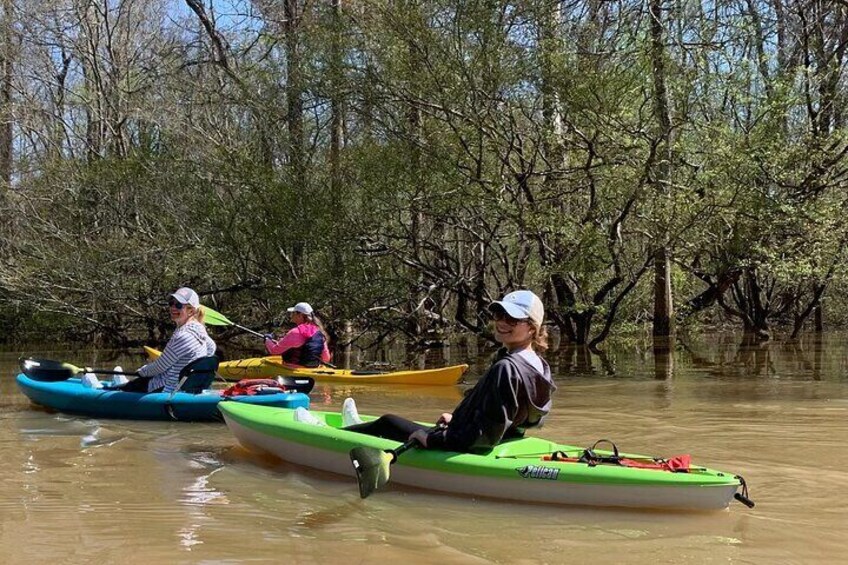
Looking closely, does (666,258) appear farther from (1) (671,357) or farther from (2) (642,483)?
(2) (642,483)

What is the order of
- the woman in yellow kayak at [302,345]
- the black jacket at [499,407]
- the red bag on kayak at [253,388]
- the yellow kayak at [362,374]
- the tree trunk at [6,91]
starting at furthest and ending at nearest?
the tree trunk at [6,91]
the woman in yellow kayak at [302,345]
the yellow kayak at [362,374]
the red bag on kayak at [253,388]
the black jacket at [499,407]

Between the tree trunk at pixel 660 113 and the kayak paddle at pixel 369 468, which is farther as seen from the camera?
the tree trunk at pixel 660 113

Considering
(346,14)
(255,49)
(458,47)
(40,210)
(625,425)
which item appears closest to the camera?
(625,425)

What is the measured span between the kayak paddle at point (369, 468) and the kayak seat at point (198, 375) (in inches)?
116

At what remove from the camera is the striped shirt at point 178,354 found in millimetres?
7164

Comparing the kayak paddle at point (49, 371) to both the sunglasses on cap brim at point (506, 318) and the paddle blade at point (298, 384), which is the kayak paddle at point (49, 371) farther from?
the sunglasses on cap brim at point (506, 318)

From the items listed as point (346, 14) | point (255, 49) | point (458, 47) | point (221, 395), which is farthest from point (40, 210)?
point (221, 395)

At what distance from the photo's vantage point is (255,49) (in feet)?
62.1

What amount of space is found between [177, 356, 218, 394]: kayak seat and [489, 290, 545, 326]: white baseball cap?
11.5ft

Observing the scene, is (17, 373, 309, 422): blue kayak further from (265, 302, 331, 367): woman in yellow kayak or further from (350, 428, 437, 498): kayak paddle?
(265, 302, 331, 367): woman in yellow kayak

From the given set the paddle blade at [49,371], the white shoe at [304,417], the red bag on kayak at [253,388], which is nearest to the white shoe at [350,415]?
the white shoe at [304,417]

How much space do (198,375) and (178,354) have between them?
245 mm

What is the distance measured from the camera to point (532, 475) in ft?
14.6

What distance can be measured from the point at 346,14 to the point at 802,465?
1026 centimetres
